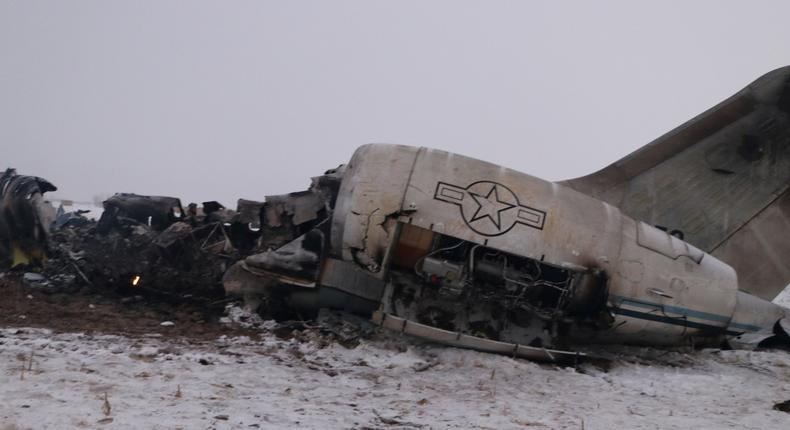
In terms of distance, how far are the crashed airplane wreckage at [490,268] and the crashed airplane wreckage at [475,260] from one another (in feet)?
0.06

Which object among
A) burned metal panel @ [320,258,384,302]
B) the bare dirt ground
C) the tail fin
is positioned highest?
the tail fin

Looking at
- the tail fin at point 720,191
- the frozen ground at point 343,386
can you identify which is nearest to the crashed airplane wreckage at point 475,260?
the frozen ground at point 343,386

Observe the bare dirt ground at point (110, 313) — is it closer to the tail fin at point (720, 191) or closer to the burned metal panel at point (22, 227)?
the burned metal panel at point (22, 227)

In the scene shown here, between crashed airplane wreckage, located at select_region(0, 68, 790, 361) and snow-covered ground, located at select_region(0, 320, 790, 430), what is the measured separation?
639 millimetres

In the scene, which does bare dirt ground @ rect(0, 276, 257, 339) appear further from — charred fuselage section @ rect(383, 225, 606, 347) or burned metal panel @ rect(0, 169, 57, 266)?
charred fuselage section @ rect(383, 225, 606, 347)

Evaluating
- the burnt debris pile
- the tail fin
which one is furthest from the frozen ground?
the tail fin

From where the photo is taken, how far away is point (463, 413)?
554 cm

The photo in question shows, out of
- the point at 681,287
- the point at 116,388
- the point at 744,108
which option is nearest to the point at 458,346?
the point at 681,287

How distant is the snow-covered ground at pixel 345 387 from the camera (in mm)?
4852

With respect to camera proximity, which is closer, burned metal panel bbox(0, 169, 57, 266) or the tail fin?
burned metal panel bbox(0, 169, 57, 266)

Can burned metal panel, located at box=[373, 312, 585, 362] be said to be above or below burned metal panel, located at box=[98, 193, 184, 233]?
below

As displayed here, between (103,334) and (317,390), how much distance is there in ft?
10.5

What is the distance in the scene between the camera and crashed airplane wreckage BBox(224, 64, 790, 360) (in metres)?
7.75

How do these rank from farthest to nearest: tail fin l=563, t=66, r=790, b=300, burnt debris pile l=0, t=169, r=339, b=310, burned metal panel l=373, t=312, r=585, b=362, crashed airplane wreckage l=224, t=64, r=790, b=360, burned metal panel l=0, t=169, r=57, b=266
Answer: tail fin l=563, t=66, r=790, b=300 → burned metal panel l=0, t=169, r=57, b=266 → burnt debris pile l=0, t=169, r=339, b=310 → crashed airplane wreckage l=224, t=64, r=790, b=360 → burned metal panel l=373, t=312, r=585, b=362
